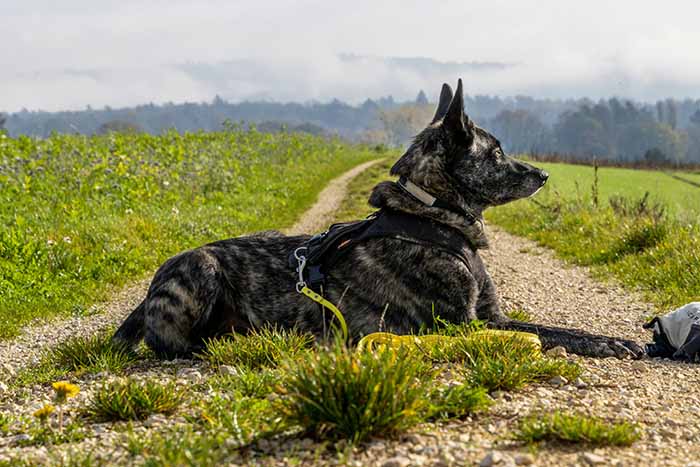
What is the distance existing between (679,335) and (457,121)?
285 cm

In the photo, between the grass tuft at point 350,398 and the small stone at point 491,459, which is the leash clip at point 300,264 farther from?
the small stone at point 491,459

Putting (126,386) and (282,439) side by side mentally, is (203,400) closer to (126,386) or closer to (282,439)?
(126,386)

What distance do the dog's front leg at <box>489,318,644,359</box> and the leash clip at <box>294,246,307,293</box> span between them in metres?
2.12

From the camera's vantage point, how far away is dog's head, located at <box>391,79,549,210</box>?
6398 mm

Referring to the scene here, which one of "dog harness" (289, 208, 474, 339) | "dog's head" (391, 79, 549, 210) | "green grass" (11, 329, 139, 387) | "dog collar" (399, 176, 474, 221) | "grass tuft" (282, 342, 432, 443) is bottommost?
"green grass" (11, 329, 139, 387)

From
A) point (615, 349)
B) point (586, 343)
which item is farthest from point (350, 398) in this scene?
point (615, 349)

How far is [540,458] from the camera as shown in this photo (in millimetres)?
3428

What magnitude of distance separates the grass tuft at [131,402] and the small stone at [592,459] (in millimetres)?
2520

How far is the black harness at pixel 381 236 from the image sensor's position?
243 inches

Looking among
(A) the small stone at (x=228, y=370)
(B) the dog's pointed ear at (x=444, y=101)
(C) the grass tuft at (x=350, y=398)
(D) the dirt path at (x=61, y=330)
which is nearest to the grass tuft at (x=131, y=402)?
(A) the small stone at (x=228, y=370)

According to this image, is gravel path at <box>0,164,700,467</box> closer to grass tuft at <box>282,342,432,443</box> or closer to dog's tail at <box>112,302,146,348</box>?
grass tuft at <box>282,342,432,443</box>

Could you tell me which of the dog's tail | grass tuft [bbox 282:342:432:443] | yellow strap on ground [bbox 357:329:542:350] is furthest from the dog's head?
grass tuft [bbox 282:342:432:443]

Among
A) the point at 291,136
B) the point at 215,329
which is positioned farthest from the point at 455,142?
the point at 291,136

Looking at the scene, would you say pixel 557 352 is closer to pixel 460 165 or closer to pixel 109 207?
pixel 460 165
